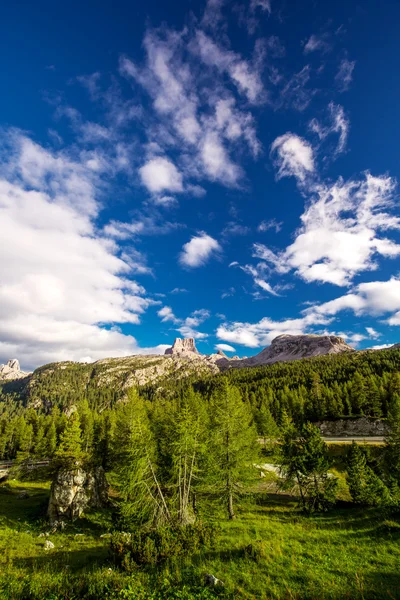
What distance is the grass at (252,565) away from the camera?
384 inches

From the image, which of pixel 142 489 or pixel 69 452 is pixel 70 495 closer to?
pixel 69 452

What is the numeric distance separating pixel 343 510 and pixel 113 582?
89.4 ft

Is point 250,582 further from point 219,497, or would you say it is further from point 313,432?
point 313,432

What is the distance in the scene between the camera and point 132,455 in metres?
23.6

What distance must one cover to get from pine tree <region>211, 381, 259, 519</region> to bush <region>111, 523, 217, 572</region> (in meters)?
11.4

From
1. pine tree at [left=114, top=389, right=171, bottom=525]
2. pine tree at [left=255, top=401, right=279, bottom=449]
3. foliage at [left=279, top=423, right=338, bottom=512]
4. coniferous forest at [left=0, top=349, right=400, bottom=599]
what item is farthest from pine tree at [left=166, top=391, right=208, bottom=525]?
pine tree at [left=255, top=401, right=279, bottom=449]

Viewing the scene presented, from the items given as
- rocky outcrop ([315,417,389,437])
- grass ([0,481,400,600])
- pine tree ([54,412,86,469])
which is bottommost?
rocky outcrop ([315,417,389,437])

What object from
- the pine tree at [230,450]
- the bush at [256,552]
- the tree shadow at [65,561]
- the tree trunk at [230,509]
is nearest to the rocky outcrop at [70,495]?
the tree shadow at [65,561]

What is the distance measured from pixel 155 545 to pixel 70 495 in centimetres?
2662

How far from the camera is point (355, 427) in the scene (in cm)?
7550

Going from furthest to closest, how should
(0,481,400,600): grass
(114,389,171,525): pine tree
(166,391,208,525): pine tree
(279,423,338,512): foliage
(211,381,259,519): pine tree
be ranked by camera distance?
(279,423,338,512): foliage < (211,381,259,519): pine tree < (166,391,208,525): pine tree < (114,389,171,525): pine tree < (0,481,400,600): grass

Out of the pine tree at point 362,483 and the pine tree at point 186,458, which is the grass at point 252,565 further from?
the pine tree at point 186,458

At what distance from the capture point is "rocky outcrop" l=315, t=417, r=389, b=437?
70519 mm

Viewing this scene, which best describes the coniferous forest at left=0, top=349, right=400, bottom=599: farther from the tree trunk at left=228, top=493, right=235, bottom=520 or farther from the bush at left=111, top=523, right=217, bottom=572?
the tree trunk at left=228, top=493, right=235, bottom=520
